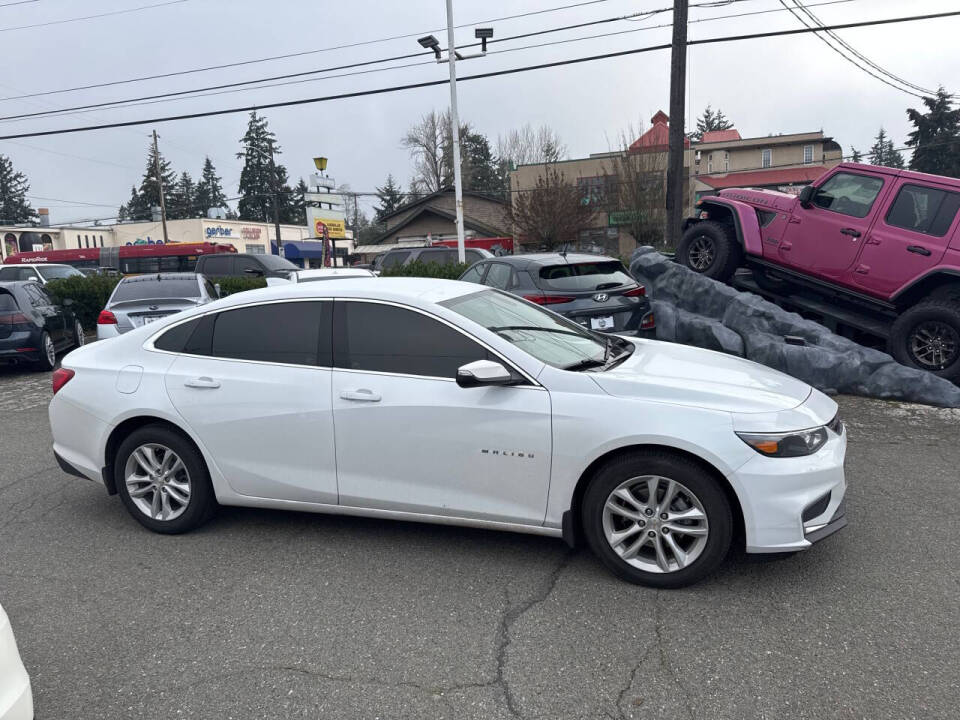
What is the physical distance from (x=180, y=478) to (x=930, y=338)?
7804mm

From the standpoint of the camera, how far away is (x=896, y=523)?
4.44 metres

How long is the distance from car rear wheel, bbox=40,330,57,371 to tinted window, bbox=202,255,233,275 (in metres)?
8.02

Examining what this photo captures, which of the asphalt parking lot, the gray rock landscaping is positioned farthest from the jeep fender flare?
the asphalt parking lot

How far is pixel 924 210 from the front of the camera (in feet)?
26.4

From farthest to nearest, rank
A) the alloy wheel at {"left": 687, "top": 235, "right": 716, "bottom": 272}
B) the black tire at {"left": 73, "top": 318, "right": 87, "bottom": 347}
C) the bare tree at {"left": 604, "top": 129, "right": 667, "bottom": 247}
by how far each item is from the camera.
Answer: the bare tree at {"left": 604, "top": 129, "right": 667, "bottom": 247} < the black tire at {"left": 73, "top": 318, "right": 87, "bottom": 347} < the alloy wheel at {"left": 687, "top": 235, "right": 716, "bottom": 272}

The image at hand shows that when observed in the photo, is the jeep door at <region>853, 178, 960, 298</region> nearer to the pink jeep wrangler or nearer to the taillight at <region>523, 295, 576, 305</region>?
the pink jeep wrangler

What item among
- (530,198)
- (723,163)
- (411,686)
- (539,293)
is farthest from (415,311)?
(723,163)

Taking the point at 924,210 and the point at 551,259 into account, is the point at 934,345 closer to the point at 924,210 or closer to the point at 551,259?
the point at 924,210

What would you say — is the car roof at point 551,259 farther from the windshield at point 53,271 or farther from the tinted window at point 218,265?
the windshield at point 53,271

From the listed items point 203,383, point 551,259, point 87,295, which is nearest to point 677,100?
point 551,259

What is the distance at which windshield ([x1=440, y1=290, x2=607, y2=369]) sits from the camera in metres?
4.04

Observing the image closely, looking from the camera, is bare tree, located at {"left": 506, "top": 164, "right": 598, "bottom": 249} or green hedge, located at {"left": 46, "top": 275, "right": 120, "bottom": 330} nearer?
green hedge, located at {"left": 46, "top": 275, "right": 120, "bottom": 330}

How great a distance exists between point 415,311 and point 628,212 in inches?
1073

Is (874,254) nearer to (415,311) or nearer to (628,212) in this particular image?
(415,311)
